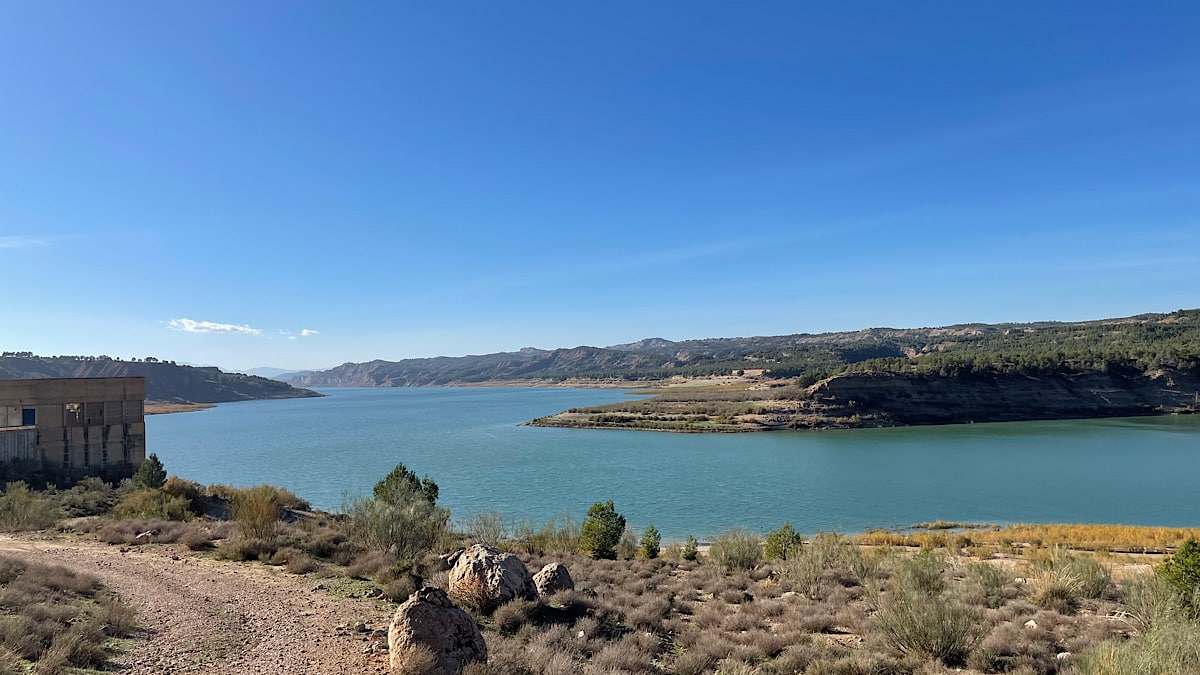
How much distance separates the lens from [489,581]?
1040cm

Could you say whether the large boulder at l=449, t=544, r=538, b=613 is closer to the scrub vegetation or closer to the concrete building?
the scrub vegetation

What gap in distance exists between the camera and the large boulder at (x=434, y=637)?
746cm

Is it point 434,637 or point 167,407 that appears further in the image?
point 167,407

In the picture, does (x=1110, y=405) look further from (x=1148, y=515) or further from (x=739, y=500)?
(x=739, y=500)

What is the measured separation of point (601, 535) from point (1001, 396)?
7890 centimetres

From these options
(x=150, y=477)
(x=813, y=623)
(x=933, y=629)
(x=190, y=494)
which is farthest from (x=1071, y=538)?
(x=150, y=477)

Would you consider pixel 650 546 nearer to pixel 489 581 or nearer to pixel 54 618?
pixel 489 581

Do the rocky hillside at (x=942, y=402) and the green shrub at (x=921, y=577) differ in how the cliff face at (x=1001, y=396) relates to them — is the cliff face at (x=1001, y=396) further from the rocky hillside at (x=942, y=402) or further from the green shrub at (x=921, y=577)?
the green shrub at (x=921, y=577)

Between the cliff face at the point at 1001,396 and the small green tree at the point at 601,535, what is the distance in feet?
204

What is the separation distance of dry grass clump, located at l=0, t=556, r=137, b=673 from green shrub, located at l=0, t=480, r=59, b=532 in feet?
30.6

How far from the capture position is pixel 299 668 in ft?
24.6

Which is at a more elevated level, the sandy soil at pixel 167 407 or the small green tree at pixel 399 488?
the small green tree at pixel 399 488

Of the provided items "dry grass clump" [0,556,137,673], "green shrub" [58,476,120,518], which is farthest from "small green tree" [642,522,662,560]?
"green shrub" [58,476,120,518]

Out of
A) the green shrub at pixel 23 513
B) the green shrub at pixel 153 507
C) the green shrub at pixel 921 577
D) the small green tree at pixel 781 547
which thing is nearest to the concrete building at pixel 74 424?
the green shrub at pixel 23 513
